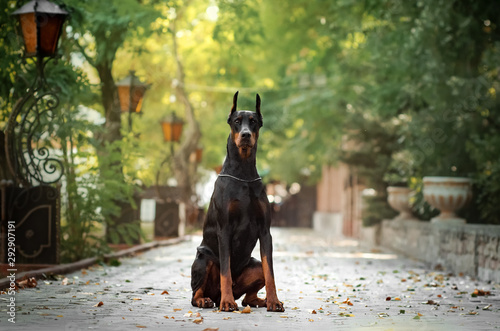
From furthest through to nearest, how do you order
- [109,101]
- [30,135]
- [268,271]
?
1. [109,101]
2. [30,135]
3. [268,271]

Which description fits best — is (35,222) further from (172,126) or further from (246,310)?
(172,126)

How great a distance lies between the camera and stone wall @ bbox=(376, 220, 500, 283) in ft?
42.5

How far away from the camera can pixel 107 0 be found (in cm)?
1930

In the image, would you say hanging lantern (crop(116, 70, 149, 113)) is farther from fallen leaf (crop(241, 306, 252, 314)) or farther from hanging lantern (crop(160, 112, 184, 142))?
fallen leaf (crop(241, 306, 252, 314))

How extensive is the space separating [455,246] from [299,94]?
21194mm

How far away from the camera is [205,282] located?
27.3ft

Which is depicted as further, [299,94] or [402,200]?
[299,94]

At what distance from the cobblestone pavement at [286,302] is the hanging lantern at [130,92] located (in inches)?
237

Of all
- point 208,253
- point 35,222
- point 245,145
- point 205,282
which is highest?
point 245,145

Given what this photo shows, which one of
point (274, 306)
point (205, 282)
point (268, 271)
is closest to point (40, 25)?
point (205, 282)

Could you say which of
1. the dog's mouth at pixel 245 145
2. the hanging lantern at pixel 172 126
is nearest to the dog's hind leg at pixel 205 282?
the dog's mouth at pixel 245 145

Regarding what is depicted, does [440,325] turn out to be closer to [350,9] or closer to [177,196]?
[350,9]

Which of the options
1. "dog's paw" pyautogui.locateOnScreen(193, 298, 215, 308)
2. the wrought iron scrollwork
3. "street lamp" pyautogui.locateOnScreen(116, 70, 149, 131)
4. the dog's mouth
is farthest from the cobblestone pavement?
"street lamp" pyautogui.locateOnScreen(116, 70, 149, 131)

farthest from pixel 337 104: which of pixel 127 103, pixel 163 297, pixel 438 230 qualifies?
pixel 163 297
